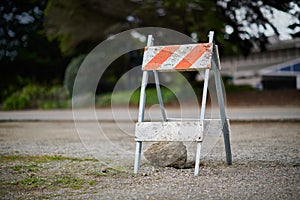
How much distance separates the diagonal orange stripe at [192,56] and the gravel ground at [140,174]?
100 cm

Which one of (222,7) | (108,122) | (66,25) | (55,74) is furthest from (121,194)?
(55,74)

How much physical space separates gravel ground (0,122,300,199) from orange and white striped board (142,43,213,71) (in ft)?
3.27

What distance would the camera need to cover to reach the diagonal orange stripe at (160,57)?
3.78 metres

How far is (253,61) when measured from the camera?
27.5 metres

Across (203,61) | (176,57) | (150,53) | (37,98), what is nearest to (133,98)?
(37,98)

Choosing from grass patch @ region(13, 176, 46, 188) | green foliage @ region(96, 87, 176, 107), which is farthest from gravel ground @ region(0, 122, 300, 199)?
green foliage @ region(96, 87, 176, 107)

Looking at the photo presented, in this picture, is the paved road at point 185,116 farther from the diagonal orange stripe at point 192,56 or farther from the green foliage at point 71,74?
the diagonal orange stripe at point 192,56

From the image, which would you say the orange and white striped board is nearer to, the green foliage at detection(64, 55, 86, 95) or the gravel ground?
the gravel ground

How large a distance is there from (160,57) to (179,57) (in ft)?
0.63

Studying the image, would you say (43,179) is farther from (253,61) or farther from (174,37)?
(253,61)

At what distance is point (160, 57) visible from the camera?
12.5 ft

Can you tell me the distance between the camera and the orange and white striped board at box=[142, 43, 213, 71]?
12.0 feet

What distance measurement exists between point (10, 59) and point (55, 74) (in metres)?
3.52

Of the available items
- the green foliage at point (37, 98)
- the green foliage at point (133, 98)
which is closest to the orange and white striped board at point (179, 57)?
the green foliage at point (133, 98)
